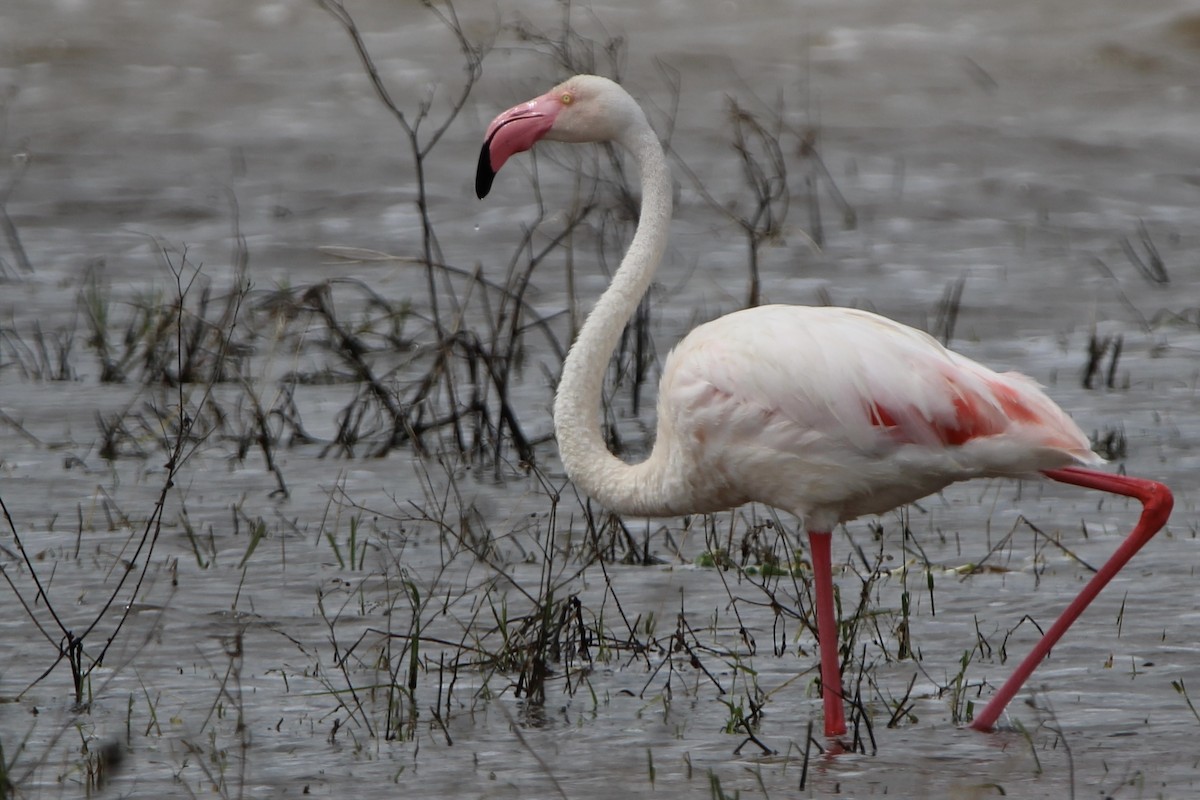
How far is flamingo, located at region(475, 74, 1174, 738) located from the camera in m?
4.86

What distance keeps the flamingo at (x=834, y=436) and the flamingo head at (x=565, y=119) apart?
764 mm

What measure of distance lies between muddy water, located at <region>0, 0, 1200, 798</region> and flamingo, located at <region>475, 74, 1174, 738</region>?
438mm

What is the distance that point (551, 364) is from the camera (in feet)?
31.3

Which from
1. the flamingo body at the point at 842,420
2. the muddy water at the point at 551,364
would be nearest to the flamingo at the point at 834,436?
the flamingo body at the point at 842,420

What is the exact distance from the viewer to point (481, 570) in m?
6.34

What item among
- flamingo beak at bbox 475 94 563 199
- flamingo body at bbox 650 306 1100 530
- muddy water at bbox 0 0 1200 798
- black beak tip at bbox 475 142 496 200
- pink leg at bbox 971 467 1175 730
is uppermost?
flamingo beak at bbox 475 94 563 199

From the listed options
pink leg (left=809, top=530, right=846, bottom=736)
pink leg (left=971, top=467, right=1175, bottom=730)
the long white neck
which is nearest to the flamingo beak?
the long white neck

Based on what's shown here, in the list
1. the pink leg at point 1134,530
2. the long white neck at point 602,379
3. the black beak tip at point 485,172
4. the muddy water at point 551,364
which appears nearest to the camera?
the muddy water at point 551,364

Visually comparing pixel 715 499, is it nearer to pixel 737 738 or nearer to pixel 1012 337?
pixel 737 738

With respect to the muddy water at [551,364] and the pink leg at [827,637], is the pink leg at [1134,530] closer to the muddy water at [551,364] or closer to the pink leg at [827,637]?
the muddy water at [551,364]

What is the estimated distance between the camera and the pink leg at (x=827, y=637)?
4.80 meters

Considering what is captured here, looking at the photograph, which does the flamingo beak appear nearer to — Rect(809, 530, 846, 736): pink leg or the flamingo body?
the flamingo body

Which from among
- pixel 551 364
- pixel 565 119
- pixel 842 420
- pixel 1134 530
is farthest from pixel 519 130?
pixel 551 364

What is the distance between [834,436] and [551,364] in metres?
4.77
